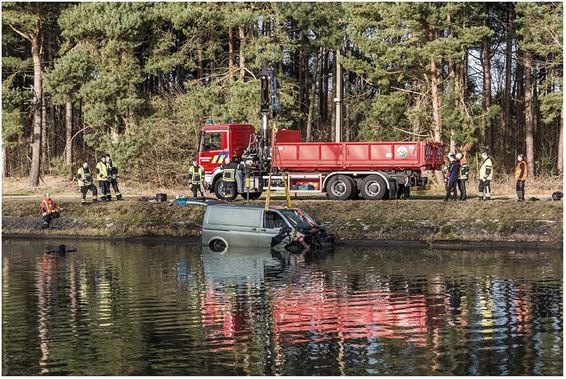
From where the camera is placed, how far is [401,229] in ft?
124

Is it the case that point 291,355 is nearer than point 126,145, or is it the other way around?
point 291,355

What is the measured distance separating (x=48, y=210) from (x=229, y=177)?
24.3 feet

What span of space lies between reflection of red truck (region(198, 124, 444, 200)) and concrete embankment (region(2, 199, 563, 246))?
4.05 ft

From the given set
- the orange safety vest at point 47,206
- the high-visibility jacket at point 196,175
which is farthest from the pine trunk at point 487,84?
the orange safety vest at point 47,206

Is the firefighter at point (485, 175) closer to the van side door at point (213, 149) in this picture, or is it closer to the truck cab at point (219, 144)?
the truck cab at point (219, 144)

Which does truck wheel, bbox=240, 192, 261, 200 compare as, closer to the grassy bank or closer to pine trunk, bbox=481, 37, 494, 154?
the grassy bank

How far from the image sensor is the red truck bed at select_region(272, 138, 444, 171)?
40781 mm

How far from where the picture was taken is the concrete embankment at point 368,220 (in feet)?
119

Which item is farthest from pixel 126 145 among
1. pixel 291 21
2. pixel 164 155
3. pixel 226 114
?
pixel 291 21

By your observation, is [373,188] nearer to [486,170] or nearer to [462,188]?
[462,188]

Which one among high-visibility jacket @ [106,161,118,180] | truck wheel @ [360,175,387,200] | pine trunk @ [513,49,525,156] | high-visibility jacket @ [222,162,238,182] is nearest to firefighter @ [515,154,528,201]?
truck wheel @ [360,175,387,200]

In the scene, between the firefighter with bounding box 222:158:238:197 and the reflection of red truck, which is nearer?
the reflection of red truck

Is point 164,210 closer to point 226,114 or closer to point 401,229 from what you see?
point 401,229

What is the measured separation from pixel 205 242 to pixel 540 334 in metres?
18.8
